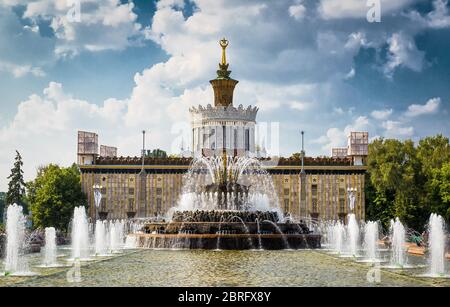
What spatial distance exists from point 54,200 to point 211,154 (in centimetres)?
2112

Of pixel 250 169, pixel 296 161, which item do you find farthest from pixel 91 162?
pixel 296 161

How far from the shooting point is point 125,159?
81125 mm

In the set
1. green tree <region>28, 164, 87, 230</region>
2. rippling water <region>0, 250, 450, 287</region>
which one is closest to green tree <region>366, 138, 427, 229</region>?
green tree <region>28, 164, 87, 230</region>

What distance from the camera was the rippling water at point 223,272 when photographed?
1831 centimetres

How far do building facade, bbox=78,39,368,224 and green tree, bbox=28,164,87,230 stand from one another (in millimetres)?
8356

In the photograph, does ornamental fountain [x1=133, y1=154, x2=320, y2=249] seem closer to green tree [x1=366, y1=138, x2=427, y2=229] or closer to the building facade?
green tree [x1=366, y1=138, x2=427, y2=229]

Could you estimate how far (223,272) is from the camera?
67.1 ft

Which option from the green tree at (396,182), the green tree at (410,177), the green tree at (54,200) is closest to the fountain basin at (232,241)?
the green tree at (410,177)

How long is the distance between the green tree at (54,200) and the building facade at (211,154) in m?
8.36

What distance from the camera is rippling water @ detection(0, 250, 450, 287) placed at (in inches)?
721

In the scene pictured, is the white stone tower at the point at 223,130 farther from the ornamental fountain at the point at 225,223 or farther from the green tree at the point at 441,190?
the green tree at the point at 441,190

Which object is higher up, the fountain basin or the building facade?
the building facade
